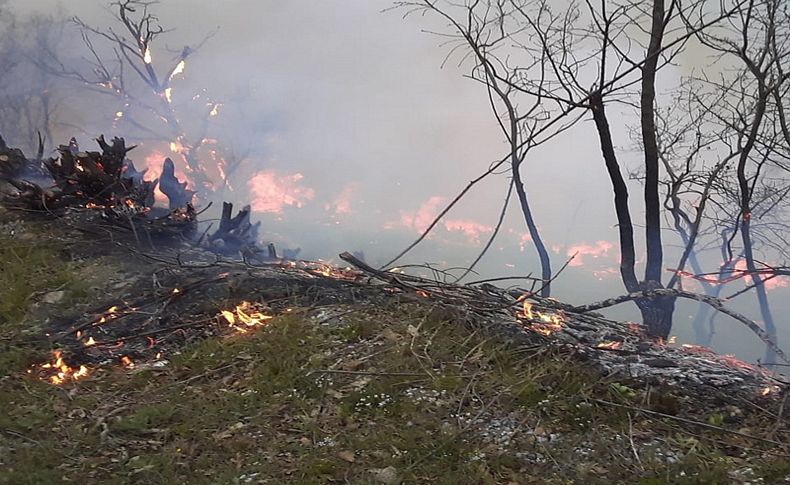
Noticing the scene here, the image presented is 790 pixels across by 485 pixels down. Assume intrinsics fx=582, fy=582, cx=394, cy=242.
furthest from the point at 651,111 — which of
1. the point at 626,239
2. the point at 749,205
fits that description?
the point at 749,205

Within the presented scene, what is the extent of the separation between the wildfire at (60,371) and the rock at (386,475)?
1756mm

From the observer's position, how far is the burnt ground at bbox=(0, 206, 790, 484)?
234 centimetres

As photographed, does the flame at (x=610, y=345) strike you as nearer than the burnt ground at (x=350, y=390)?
No

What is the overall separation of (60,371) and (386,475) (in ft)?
6.40

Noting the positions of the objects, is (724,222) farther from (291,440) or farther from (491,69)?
(291,440)

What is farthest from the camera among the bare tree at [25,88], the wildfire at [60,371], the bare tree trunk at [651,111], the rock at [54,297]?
the bare tree at [25,88]

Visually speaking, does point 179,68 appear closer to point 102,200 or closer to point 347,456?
point 102,200

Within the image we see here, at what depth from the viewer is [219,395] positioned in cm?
284

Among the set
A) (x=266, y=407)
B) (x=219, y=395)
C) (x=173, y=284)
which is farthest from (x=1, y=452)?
(x=173, y=284)

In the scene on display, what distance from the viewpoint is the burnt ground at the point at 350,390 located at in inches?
92.2

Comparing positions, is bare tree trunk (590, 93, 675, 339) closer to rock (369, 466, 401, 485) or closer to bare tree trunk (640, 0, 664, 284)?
bare tree trunk (640, 0, 664, 284)

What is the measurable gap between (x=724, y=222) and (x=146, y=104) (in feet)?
37.5

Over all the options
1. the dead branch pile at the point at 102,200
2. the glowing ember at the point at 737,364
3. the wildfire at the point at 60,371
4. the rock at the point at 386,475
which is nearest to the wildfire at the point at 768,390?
the glowing ember at the point at 737,364

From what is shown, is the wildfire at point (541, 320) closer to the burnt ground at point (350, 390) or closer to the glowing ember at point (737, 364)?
the burnt ground at point (350, 390)
